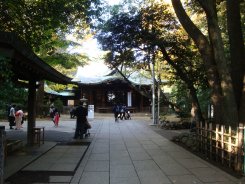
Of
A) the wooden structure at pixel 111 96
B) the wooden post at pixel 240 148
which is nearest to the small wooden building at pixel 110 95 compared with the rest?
the wooden structure at pixel 111 96

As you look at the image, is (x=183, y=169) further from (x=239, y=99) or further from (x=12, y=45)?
(x=12, y=45)

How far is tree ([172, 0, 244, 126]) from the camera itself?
38.7ft

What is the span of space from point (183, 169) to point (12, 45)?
17.2 ft

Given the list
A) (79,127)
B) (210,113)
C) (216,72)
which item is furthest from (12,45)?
(210,113)

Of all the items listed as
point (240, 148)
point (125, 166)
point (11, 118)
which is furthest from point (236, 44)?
point (11, 118)

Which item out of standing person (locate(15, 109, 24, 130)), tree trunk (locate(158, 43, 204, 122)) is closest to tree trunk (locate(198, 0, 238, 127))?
tree trunk (locate(158, 43, 204, 122))

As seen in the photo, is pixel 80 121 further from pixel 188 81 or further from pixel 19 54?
pixel 19 54

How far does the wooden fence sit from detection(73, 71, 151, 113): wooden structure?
35254 mm

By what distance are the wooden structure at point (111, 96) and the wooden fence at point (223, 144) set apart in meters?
35.3

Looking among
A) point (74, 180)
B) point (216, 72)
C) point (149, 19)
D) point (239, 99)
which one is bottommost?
point (74, 180)

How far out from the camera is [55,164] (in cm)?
1085

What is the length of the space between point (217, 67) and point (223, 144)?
9.19 ft

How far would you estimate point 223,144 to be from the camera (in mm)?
10656

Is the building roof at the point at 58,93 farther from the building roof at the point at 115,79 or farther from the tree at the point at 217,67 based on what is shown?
the tree at the point at 217,67
